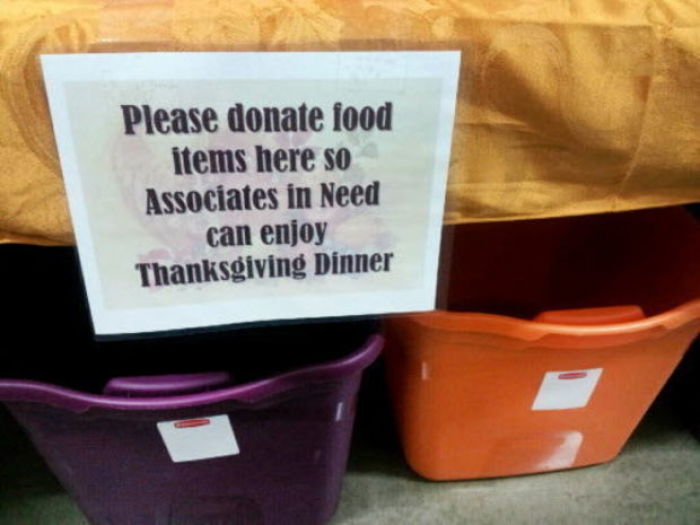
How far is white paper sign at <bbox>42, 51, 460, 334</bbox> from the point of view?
0.41 meters

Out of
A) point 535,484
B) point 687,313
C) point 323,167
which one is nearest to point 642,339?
point 687,313

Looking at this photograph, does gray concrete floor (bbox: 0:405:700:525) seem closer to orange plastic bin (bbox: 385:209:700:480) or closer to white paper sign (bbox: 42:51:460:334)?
orange plastic bin (bbox: 385:209:700:480)

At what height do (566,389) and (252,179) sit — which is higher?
(252,179)

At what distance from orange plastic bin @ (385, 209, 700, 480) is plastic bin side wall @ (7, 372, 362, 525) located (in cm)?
11

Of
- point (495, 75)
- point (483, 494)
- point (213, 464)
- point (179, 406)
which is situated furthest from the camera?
point (483, 494)

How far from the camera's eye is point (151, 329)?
1.66ft

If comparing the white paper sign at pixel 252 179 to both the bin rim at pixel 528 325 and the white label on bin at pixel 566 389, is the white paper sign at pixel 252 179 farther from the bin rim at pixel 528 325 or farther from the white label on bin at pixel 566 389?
the white label on bin at pixel 566 389

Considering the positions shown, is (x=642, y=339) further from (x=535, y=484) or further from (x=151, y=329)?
(x=151, y=329)

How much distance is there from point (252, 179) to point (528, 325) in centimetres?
33

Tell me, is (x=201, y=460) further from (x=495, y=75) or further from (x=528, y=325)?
(x=495, y=75)

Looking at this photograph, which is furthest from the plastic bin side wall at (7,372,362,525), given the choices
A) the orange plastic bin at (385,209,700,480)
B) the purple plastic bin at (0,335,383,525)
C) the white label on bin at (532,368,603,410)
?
the white label on bin at (532,368,603,410)

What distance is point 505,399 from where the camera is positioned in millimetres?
739

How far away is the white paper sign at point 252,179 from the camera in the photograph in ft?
1.36

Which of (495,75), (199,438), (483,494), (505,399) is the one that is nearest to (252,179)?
(495,75)
